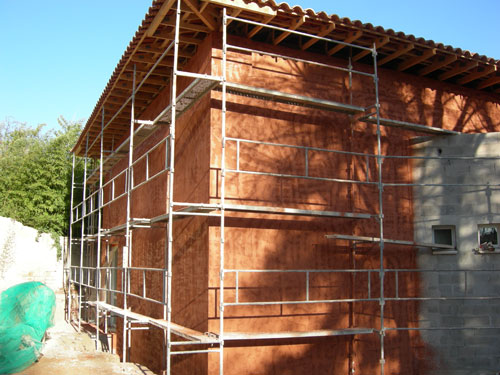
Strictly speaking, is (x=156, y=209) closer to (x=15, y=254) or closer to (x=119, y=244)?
(x=119, y=244)

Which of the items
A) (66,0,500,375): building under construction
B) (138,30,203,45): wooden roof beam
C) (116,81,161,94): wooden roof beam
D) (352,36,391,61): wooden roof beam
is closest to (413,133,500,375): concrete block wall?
(66,0,500,375): building under construction

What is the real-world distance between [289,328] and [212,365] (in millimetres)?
1319

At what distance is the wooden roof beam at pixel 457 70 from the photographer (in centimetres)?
871

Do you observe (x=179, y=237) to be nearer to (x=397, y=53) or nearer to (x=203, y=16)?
(x=203, y=16)

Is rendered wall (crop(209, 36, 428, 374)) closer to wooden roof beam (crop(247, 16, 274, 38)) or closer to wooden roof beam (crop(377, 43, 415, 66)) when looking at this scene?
wooden roof beam (crop(247, 16, 274, 38))

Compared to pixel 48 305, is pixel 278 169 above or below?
above

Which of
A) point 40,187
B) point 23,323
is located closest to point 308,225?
point 23,323

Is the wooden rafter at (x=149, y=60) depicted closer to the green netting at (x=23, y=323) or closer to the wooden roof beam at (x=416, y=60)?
the wooden roof beam at (x=416, y=60)

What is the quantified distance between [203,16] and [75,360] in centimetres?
651

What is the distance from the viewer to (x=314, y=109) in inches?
320

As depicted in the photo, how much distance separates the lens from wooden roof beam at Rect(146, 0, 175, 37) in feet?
22.7

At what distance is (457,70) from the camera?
898cm

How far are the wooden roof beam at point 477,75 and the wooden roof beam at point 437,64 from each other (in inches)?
31.8

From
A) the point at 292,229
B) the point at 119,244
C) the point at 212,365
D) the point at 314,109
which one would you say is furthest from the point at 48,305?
the point at 314,109
